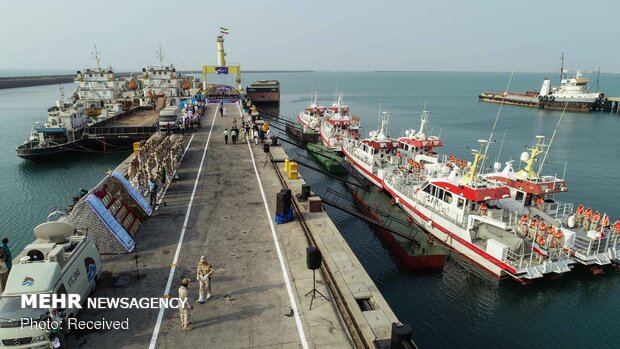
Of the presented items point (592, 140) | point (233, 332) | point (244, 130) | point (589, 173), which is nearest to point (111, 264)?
point (233, 332)

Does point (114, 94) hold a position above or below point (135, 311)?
above

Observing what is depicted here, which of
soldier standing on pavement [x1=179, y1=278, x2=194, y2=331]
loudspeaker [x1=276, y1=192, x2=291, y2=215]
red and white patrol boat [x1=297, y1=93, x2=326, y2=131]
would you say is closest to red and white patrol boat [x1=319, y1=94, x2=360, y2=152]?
red and white patrol boat [x1=297, y1=93, x2=326, y2=131]

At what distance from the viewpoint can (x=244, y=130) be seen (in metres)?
40.8

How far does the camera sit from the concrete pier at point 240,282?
1104cm

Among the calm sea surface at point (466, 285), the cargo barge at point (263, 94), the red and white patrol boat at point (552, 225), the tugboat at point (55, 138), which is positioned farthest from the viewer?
the cargo barge at point (263, 94)

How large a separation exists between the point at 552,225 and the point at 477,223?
465 cm

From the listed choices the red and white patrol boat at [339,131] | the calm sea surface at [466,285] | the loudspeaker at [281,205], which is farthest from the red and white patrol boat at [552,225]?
the red and white patrol boat at [339,131]

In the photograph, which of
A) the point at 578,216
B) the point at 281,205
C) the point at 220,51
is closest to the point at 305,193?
the point at 281,205

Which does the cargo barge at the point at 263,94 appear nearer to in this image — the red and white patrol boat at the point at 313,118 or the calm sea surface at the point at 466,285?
the red and white patrol boat at the point at 313,118

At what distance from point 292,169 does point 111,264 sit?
13732 millimetres

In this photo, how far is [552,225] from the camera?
23812 mm

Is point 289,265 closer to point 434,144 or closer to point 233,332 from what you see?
point 233,332

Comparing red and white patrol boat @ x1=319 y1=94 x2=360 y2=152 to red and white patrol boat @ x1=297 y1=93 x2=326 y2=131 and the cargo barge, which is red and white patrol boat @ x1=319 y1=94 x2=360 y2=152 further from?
the cargo barge

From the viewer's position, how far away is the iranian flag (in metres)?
21.7
